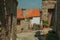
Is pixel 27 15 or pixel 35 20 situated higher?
pixel 27 15

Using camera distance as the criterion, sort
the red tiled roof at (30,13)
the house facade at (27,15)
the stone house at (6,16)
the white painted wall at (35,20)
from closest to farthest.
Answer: the stone house at (6,16), the white painted wall at (35,20), the house facade at (27,15), the red tiled roof at (30,13)

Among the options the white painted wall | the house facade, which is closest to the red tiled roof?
the house facade

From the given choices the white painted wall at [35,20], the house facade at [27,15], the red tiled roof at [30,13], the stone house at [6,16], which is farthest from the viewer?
the red tiled roof at [30,13]

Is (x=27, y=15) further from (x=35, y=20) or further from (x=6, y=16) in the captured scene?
(x=6, y=16)

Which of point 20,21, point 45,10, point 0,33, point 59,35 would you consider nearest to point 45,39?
point 59,35

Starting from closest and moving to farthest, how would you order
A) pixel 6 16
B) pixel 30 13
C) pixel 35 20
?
1. pixel 6 16
2. pixel 35 20
3. pixel 30 13

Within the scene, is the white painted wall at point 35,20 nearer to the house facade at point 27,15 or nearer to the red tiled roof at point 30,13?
the house facade at point 27,15

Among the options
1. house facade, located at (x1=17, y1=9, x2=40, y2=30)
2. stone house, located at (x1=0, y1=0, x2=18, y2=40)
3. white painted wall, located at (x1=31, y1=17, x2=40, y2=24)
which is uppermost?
stone house, located at (x1=0, y1=0, x2=18, y2=40)

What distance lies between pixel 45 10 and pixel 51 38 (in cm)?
875

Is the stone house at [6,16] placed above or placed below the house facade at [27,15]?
above

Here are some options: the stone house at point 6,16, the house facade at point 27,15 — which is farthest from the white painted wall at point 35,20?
the stone house at point 6,16

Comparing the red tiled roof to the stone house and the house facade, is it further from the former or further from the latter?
the stone house

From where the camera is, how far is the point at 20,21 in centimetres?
3575

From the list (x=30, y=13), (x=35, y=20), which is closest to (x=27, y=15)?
(x=30, y=13)
